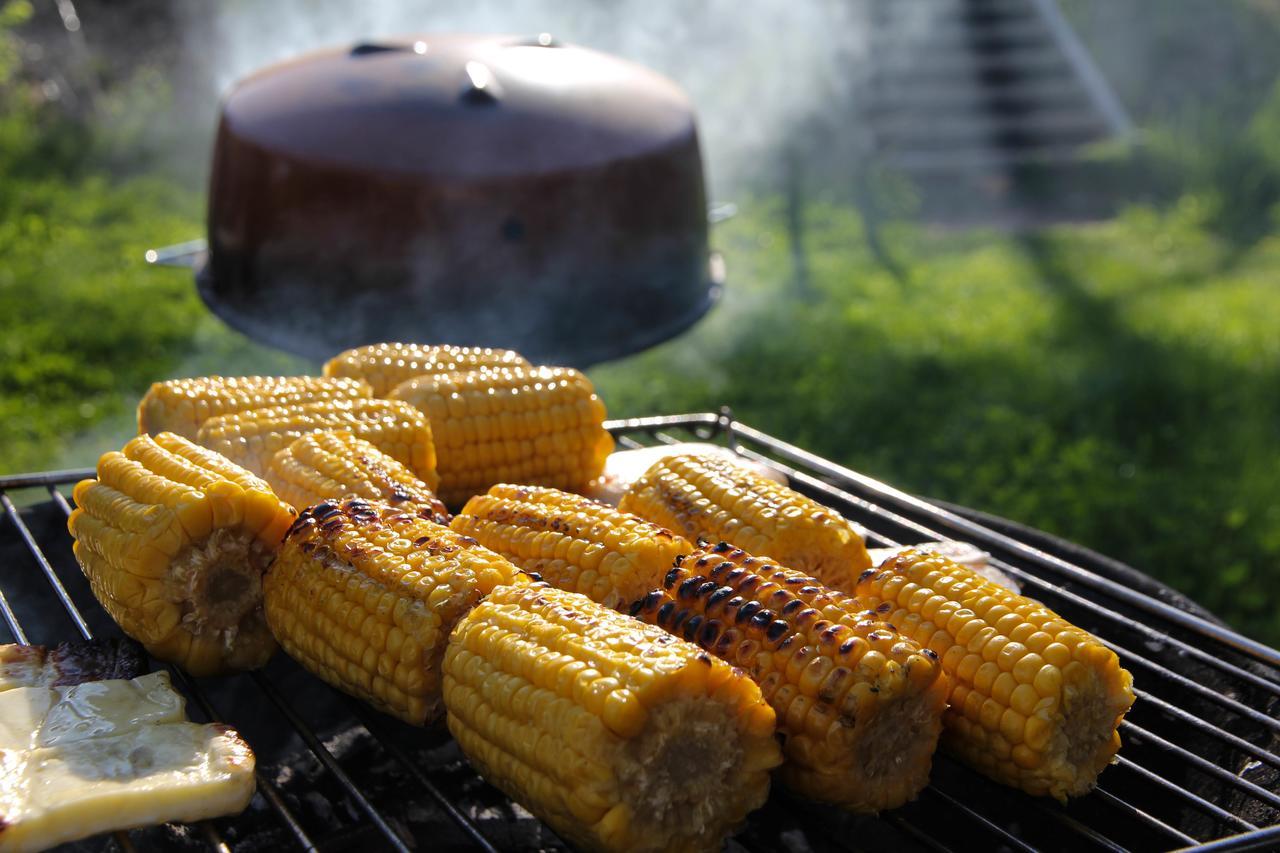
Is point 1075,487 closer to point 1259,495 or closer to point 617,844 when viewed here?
point 1259,495

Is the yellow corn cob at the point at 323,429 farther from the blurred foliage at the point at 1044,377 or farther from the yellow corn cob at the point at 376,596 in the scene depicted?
the blurred foliage at the point at 1044,377

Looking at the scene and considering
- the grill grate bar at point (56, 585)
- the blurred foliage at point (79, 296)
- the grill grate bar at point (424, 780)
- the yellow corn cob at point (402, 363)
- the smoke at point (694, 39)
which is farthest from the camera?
the smoke at point (694, 39)

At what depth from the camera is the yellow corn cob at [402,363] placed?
319 centimetres

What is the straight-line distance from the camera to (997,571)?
107 inches

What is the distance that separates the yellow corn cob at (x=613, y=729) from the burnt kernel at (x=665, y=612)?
186 mm

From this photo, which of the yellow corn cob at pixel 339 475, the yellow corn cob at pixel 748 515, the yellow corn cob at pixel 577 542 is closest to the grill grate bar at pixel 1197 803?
the yellow corn cob at pixel 748 515

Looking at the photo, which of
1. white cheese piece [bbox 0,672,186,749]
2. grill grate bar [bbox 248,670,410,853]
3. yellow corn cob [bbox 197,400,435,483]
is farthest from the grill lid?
white cheese piece [bbox 0,672,186,749]

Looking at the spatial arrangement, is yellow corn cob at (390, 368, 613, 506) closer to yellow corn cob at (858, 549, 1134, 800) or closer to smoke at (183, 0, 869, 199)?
yellow corn cob at (858, 549, 1134, 800)

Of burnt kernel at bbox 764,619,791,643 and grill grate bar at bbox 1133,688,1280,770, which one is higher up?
burnt kernel at bbox 764,619,791,643

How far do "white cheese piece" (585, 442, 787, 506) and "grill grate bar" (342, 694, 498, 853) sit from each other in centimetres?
92

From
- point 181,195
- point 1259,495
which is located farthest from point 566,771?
point 181,195

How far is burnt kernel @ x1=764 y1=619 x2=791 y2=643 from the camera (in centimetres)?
199

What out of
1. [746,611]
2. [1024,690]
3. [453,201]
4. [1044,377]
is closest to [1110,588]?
[1024,690]

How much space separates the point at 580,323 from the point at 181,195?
6783 millimetres
